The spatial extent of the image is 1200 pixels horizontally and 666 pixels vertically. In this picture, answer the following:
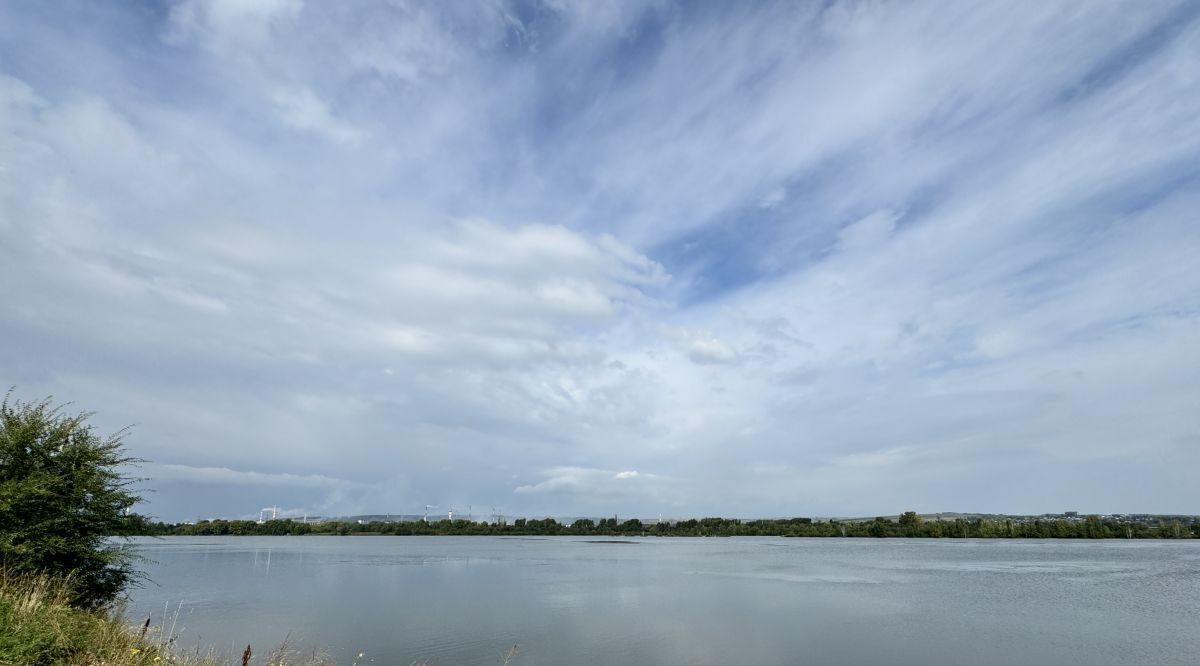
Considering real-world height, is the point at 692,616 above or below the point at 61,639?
below

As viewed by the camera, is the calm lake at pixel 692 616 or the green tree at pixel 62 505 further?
the calm lake at pixel 692 616

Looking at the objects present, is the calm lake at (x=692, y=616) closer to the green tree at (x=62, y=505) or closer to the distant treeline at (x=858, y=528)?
the green tree at (x=62, y=505)

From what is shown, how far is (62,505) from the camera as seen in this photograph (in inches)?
595

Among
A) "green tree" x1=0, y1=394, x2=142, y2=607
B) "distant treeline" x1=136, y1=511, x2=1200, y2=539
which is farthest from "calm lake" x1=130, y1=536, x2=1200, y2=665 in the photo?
"distant treeline" x1=136, y1=511, x2=1200, y2=539

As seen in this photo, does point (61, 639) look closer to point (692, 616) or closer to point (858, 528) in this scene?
point (692, 616)

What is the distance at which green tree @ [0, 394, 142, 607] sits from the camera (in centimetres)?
1435

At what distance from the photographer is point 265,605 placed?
29578 millimetres

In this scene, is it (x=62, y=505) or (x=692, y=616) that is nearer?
(x=62, y=505)

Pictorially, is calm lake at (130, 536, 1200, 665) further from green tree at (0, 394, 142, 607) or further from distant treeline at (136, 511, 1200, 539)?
distant treeline at (136, 511, 1200, 539)

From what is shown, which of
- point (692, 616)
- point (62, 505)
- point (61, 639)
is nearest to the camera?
point (61, 639)

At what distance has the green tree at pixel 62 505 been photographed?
14.4 metres

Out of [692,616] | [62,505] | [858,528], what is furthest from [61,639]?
[858,528]

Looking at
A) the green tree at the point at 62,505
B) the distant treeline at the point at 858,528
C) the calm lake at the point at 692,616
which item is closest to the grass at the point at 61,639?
the green tree at the point at 62,505

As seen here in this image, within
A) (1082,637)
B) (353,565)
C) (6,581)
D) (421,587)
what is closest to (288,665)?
(6,581)
